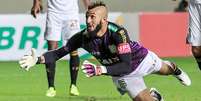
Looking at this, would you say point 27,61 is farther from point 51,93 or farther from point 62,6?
point 62,6

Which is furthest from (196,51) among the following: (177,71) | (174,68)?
(174,68)

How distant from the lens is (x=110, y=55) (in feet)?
24.9

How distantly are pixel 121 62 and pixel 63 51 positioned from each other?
2.35 feet

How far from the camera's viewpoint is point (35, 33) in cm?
1762

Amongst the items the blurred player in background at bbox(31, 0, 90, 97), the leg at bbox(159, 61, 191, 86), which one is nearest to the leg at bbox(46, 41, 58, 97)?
the blurred player in background at bbox(31, 0, 90, 97)

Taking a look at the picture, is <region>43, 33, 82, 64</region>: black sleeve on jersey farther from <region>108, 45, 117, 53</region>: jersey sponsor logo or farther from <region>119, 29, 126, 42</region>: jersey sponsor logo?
<region>119, 29, 126, 42</region>: jersey sponsor logo

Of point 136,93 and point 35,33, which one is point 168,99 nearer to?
point 136,93

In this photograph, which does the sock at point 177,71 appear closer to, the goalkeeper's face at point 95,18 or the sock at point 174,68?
the sock at point 174,68

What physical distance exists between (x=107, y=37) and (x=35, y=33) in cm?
1030

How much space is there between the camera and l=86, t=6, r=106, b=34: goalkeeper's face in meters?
7.20

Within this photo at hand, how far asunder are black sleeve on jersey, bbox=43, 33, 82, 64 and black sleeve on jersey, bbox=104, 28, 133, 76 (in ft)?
1.57

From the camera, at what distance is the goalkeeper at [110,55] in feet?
23.3

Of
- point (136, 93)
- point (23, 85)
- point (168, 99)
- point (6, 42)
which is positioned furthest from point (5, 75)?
point (136, 93)

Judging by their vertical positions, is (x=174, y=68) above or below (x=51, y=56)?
below
